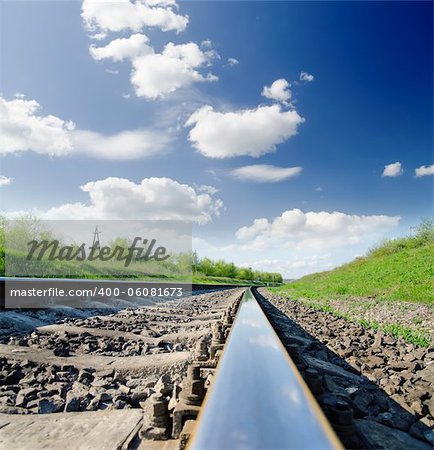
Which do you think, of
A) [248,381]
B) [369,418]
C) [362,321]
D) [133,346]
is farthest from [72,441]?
[362,321]

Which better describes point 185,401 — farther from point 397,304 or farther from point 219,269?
point 219,269

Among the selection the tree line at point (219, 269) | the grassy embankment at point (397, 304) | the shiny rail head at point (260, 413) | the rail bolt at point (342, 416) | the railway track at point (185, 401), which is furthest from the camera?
the tree line at point (219, 269)

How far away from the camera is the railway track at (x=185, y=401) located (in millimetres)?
1187

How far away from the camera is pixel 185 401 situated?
1641 mm

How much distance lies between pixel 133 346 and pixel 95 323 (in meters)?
2.37

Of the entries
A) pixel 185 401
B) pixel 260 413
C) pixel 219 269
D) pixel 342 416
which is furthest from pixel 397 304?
pixel 219 269

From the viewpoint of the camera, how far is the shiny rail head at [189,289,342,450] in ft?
3.51

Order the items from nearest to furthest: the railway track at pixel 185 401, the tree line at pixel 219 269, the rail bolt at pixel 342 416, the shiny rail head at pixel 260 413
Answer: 1. the shiny rail head at pixel 260 413
2. the railway track at pixel 185 401
3. the rail bolt at pixel 342 416
4. the tree line at pixel 219 269

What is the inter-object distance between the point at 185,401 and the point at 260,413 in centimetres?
50

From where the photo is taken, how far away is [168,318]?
8.59 metres

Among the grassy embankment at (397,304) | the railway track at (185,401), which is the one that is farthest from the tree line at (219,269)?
the railway track at (185,401)

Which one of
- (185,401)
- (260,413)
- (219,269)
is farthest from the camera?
(219,269)

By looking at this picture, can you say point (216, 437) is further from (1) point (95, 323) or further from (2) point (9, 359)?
(1) point (95, 323)

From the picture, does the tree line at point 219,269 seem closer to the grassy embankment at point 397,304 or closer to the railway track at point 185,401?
the grassy embankment at point 397,304
